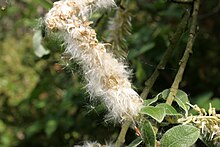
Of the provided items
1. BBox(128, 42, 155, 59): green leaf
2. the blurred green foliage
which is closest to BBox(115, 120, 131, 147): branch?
the blurred green foliage

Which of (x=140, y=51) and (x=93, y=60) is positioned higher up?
(x=93, y=60)

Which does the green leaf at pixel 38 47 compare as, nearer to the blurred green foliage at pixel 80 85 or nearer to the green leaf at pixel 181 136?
the blurred green foliage at pixel 80 85

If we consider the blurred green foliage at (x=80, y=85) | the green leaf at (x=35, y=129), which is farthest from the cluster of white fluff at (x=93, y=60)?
the green leaf at (x=35, y=129)

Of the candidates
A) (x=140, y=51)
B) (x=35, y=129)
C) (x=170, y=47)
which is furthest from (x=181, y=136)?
(x=35, y=129)

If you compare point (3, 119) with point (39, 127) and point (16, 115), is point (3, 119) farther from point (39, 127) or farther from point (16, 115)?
point (39, 127)

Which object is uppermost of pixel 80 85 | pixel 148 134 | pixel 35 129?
pixel 148 134

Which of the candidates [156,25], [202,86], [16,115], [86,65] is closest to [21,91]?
[16,115]

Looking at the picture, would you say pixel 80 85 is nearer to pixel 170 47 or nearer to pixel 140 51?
pixel 140 51
